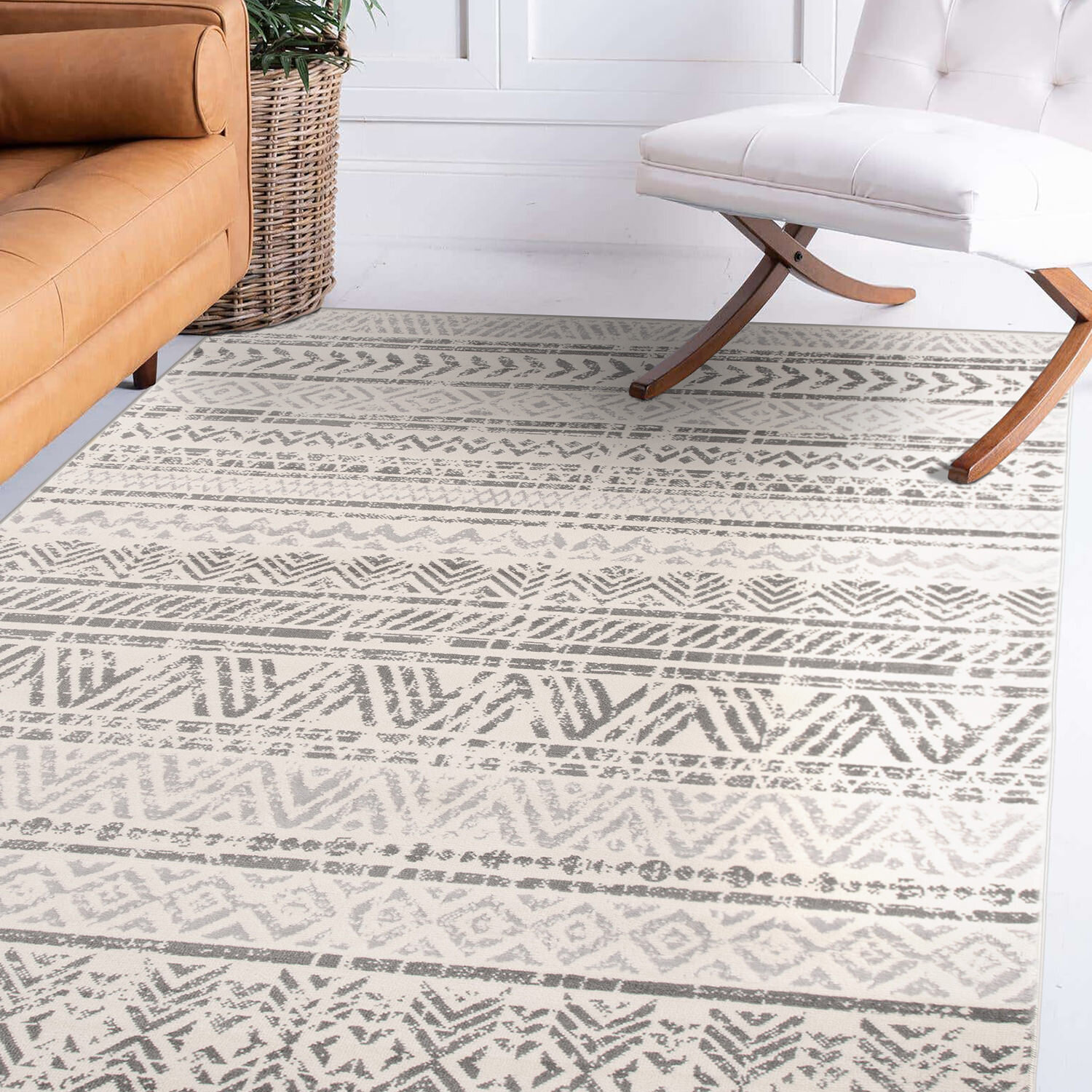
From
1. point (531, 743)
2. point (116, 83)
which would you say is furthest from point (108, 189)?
point (531, 743)

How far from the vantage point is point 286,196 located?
2439 millimetres

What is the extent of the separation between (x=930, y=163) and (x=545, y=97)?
1465mm

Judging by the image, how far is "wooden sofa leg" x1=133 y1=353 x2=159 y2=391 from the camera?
220 cm

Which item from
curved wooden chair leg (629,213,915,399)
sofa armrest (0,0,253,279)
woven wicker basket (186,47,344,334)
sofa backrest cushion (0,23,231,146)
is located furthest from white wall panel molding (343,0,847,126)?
sofa backrest cushion (0,23,231,146)

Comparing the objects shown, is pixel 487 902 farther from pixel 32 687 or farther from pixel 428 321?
pixel 428 321

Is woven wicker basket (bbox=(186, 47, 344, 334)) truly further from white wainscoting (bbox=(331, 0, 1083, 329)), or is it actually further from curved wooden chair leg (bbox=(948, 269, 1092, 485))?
curved wooden chair leg (bbox=(948, 269, 1092, 485))

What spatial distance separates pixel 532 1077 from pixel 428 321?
5.96 ft

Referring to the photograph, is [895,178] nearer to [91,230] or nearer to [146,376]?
[91,230]

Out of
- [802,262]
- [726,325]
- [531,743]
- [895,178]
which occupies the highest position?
[895,178]

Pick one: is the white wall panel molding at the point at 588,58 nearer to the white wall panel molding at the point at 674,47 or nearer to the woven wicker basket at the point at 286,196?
the white wall panel molding at the point at 674,47

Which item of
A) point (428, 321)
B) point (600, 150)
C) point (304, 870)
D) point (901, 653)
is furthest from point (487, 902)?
point (600, 150)

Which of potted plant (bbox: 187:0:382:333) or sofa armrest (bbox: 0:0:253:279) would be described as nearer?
sofa armrest (bbox: 0:0:253:279)

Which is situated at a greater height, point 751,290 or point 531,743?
point 751,290

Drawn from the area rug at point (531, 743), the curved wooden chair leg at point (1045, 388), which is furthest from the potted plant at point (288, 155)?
the curved wooden chair leg at point (1045, 388)
